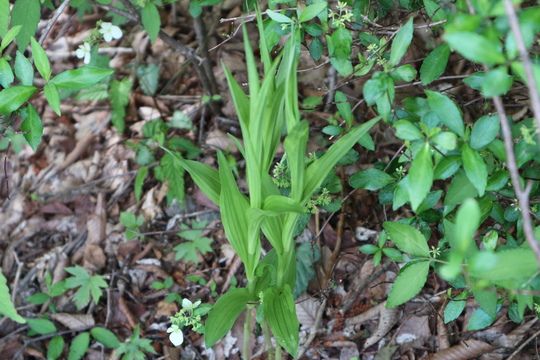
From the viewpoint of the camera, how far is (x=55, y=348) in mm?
2150

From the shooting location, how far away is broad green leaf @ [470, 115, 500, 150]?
3.37 ft

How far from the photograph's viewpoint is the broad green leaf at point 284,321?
1296mm

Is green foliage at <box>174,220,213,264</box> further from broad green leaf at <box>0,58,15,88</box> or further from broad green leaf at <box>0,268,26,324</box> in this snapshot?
broad green leaf at <box>0,58,15,88</box>

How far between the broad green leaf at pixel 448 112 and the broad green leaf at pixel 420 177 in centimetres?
14

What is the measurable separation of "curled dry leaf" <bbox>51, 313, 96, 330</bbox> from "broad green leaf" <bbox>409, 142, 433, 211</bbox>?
5.79 ft

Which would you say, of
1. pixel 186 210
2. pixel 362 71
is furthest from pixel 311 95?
pixel 362 71

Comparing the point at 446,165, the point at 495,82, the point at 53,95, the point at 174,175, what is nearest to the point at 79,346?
the point at 174,175

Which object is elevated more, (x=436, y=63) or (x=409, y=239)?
(x=436, y=63)

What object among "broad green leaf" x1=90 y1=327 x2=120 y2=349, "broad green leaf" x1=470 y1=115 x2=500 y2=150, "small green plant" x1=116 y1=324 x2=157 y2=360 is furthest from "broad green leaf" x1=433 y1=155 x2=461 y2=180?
"broad green leaf" x1=90 y1=327 x2=120 y2=349

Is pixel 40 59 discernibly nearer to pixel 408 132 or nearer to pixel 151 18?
pixel 151 18

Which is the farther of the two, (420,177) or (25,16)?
(25,16)

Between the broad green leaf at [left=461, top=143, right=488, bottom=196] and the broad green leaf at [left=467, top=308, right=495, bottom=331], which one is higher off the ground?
the broad green leaf at [left=461, top=143, right=488, bottom=196]

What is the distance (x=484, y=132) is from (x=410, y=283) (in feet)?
1.21

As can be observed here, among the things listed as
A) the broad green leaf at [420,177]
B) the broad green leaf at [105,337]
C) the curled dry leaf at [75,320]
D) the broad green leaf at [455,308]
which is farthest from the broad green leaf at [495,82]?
the curled dry leaf at [75,320]
